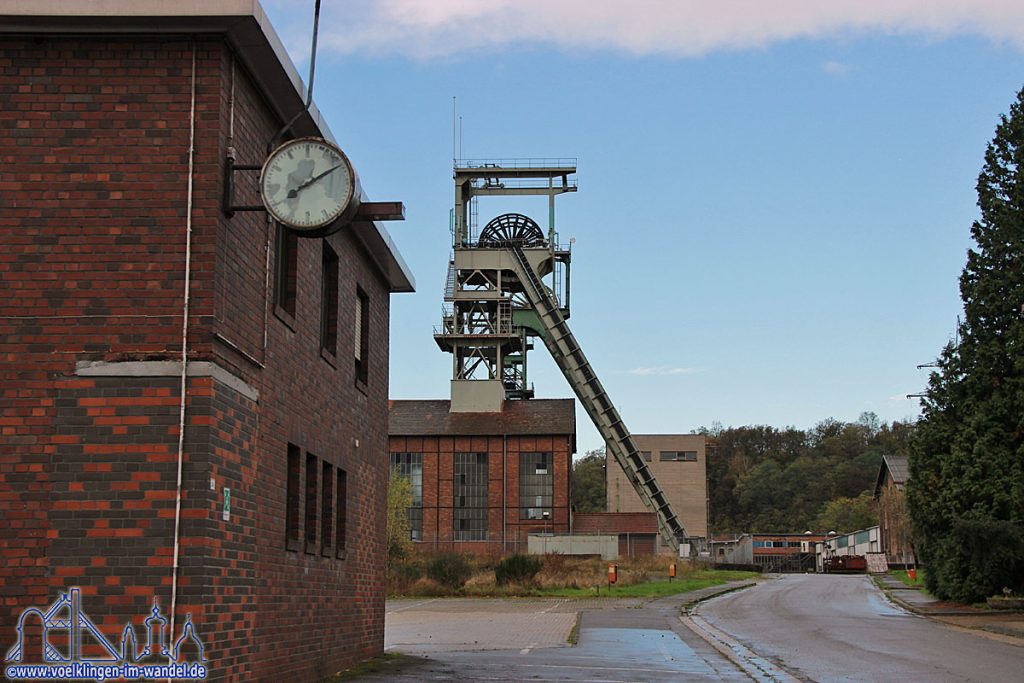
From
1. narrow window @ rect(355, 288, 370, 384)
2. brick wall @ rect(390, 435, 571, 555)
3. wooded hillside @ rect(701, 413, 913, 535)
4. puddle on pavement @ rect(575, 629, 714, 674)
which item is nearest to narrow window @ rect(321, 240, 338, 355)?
narrow window @ rect(355, 288, 370, 384)

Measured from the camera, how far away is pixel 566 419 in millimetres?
68625

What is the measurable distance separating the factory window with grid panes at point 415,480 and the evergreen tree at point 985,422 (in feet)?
127

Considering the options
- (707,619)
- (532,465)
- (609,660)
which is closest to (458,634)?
(609,660)

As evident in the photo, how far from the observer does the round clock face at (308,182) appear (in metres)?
10.2

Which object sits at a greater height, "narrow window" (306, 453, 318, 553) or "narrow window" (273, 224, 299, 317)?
"narrow window" (273, 224, 299, 317)

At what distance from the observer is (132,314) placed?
994 cm

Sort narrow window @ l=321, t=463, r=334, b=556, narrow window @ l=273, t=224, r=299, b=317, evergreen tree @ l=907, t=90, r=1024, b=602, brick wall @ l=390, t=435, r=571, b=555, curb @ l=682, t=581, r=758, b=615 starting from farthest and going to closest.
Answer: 1. brick wall @ l=390, t=435, r=571, b=555
2. curb @ l=682, t=581, r=758, b=615
3. evergreen tree @ l=907, t=90, r=1024, b=602
4. narrow window @ l=321, t=463, r=334, b=556
5. narrow window @ l=273, t=224, r=299, b=317

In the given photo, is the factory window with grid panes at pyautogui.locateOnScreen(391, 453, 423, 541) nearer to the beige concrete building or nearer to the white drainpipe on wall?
the beige concrete building

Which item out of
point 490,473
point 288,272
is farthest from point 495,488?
point 288,272

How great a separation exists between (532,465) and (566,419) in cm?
330

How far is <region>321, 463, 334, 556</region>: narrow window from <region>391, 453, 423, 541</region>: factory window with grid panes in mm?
54908

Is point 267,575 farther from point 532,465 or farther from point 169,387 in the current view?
point 532,465

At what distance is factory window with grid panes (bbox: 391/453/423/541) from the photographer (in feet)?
228

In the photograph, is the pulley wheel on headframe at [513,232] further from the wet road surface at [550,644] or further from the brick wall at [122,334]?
the brick wall at [122,334]
